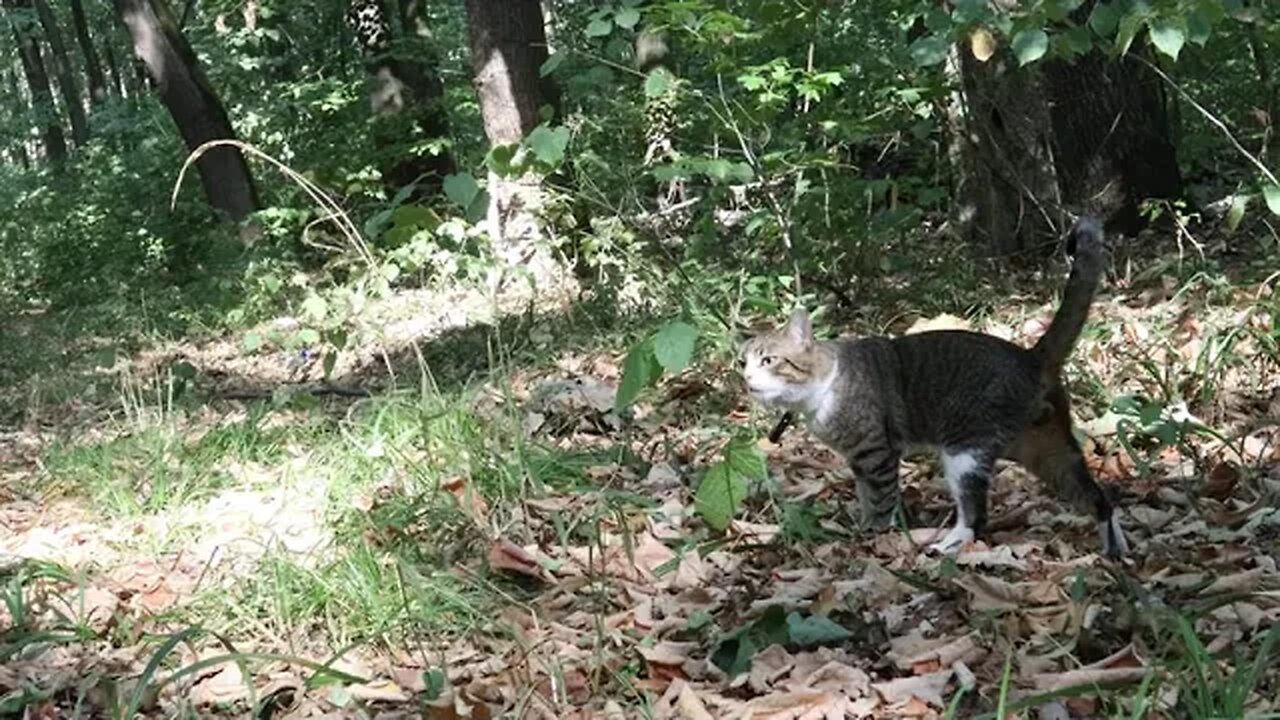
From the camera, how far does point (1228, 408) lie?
482 cm

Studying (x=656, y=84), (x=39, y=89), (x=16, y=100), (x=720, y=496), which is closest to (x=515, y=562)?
(x=720, y=496)

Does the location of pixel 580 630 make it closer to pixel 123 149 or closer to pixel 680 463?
pixel 680 463

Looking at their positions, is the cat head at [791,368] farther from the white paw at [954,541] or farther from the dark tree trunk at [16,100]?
the dark tree trunk at [16,100]

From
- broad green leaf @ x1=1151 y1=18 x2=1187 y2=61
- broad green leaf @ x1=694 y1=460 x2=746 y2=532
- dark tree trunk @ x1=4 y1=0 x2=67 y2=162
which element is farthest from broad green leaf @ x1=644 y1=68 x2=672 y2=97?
dark tree trunk @ x1=4 y1=0 x2=67 y2=162

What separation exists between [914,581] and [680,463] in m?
1.61

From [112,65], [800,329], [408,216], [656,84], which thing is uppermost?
[112,65]

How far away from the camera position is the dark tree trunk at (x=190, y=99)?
13.7m

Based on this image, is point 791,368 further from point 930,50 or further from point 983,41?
point 983,41

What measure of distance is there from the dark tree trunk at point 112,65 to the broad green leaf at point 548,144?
29.9 meters

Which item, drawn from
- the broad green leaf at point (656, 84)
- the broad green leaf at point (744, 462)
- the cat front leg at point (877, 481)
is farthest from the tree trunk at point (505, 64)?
the broad green leaf at point (744, 462)

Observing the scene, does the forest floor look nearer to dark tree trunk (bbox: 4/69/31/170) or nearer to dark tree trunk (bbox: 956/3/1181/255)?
dark tree trunk (bbox: 956/3/1181/255)

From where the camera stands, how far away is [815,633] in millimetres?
3221

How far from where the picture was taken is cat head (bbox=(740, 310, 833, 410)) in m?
4.26

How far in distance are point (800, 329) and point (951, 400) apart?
1.81 feet
